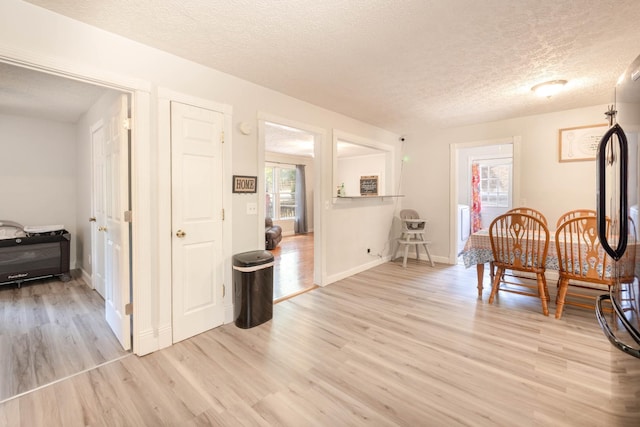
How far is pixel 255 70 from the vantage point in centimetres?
265

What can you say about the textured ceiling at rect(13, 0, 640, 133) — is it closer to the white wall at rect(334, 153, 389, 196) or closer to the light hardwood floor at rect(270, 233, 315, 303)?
the light hardwood floor at rect(270, 233, 315, 303)

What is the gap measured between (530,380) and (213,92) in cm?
329

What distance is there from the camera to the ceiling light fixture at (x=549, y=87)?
293 cm

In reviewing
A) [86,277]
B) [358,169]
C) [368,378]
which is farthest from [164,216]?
[358,169]

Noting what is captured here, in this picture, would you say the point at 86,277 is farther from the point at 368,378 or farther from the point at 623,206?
the point at 623,206

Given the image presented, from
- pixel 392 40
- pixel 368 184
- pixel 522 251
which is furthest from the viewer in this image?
pixel 368 184

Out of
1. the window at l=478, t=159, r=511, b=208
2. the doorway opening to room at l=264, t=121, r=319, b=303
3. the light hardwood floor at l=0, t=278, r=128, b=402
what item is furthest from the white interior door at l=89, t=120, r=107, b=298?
the window at l=478, t=159, r=511, b=208

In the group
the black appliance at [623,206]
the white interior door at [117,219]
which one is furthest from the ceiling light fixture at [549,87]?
the white interior door at [117,219]

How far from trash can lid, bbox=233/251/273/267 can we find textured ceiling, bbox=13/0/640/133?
171 centimetres

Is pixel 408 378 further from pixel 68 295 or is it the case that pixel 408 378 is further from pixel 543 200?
pixel 68 295

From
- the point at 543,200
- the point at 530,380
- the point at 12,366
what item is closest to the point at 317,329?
the point at 530,380

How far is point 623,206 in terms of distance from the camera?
118 cm

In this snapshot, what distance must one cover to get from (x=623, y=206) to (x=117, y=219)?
318cm

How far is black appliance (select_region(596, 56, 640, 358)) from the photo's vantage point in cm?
104
